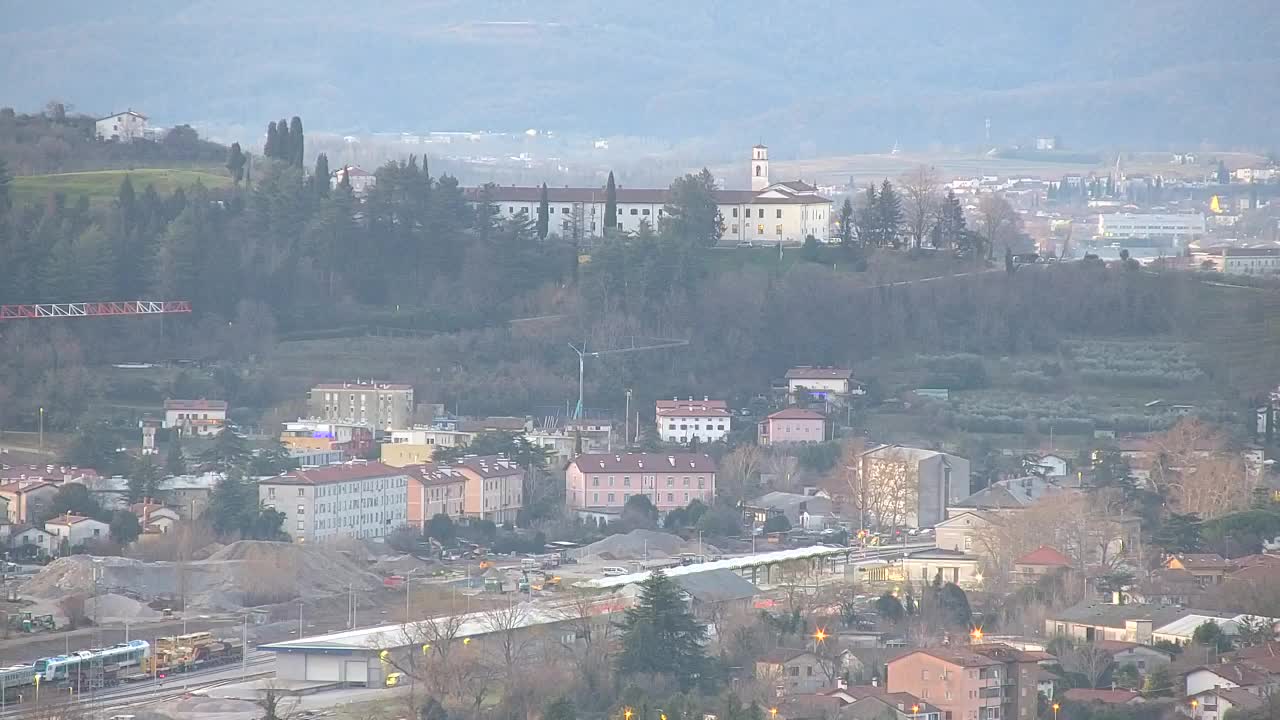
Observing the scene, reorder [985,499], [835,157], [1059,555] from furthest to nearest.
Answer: [835,157]
[985,499]
[1059,555]

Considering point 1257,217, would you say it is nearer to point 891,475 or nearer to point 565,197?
point 565,197

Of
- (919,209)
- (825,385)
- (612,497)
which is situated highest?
(919,209)

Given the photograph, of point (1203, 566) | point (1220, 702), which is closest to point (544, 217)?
point (1203, 566)

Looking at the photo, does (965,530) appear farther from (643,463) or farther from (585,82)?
(585,82)

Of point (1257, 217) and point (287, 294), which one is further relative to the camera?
point (1257, 217)

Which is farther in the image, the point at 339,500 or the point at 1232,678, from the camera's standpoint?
the point at 339,500

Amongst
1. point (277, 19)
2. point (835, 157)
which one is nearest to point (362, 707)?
point (835, 157)

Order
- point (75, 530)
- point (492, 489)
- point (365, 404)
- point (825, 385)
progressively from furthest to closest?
point (825, 385) < point (365, 404) < point (492, 489) < point (75, 530)

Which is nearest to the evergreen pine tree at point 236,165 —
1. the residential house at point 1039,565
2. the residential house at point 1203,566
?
the residential house at point 1039,565
